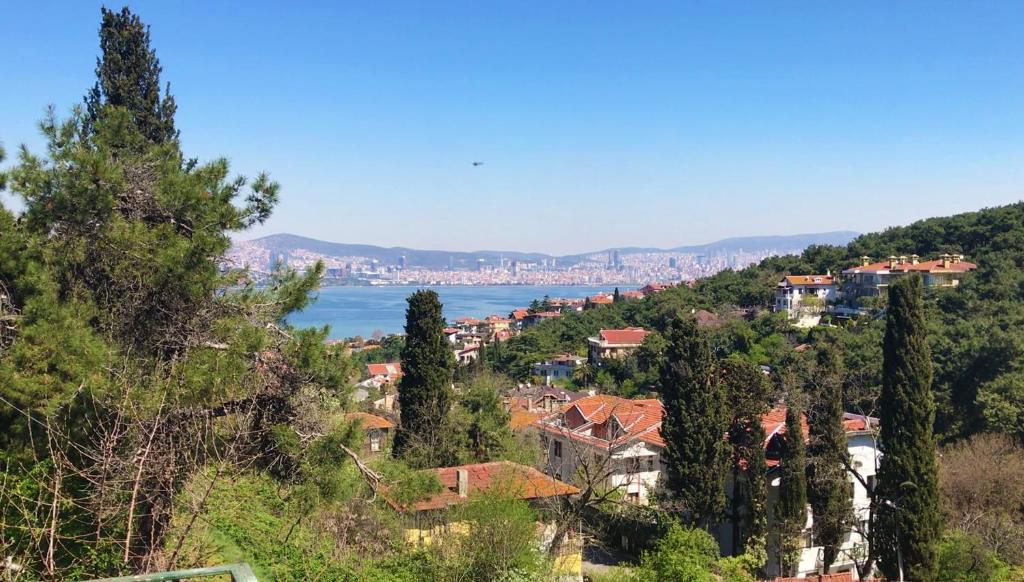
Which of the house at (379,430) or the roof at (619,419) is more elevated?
the roof at (619,419)

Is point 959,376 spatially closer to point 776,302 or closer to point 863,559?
point 863,559

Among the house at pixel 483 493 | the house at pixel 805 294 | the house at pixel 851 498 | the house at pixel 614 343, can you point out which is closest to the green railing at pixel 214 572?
the house at pixel 483 493

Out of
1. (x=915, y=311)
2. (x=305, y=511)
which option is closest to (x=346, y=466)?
(x=305, y=511)

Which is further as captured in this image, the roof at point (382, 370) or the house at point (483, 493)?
the roof at point (382, 370)

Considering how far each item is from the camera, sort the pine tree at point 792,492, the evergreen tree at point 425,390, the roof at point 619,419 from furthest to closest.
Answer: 1. the roof at point 619,419
2. the evergreen tree at point 425,390
3. the pine tree at point 792,492

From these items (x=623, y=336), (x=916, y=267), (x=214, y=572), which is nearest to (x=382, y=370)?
(x=623, y=336)

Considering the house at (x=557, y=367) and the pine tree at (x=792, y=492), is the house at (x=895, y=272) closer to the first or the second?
the house at (x=557, y=367)
